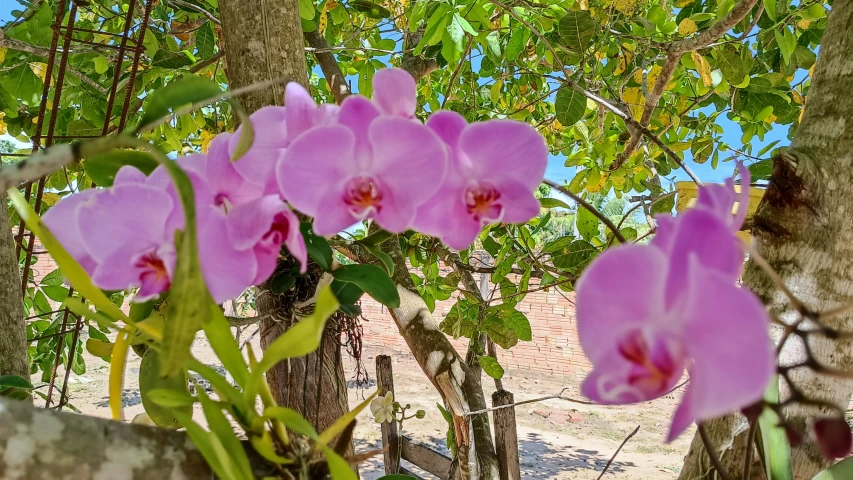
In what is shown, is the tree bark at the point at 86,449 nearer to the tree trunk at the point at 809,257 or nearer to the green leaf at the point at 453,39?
the tree trunk at the point at 809,257

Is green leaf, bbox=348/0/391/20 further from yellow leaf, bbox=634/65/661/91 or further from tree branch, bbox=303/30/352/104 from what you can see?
yellow leaf, bbox=634/65/661/91

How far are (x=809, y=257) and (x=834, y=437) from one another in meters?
0.40

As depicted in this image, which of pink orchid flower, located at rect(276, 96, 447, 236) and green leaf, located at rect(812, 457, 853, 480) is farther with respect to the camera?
green leaf, located at rect(812, 457, 853, 480)

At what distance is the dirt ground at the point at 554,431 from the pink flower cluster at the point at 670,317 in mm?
3146

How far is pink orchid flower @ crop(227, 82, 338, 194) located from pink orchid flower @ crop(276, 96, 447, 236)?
0.02 metres

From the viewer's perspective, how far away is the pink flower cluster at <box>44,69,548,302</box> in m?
0.24

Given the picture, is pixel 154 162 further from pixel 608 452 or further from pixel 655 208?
pixel 608 452

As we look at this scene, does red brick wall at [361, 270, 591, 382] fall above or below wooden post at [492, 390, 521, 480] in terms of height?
above

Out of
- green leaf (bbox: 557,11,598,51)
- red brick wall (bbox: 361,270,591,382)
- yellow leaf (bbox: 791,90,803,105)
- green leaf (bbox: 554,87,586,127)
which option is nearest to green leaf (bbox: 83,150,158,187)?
green leaf (bbox: 557,11,598,51)

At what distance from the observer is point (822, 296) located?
516 mm

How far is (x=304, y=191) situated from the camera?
0.25 meters

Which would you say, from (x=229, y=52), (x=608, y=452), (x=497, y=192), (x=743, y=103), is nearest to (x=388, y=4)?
(x=743, y=103)

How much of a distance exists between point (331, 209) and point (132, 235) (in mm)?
85

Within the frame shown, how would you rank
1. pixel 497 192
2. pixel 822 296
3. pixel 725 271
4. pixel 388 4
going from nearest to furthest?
pixel 725 271 < pixel 497 192 < pixel 822 296 < pixel 388 4
